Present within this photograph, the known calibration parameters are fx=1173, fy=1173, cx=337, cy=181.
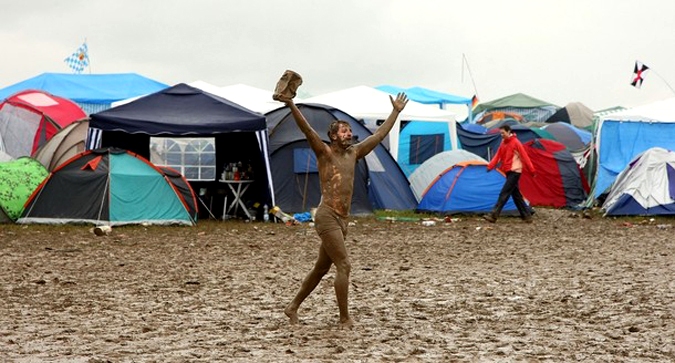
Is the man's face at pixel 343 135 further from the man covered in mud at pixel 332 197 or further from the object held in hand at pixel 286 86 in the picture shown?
the object held in hand at pixel 286 86

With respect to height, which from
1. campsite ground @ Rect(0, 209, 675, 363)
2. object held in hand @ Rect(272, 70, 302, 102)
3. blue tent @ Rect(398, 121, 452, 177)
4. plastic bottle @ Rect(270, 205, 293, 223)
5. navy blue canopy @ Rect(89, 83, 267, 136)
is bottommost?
plastic bottle @ Rect(270, 205, 293, 223)

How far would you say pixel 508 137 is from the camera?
2511 cm

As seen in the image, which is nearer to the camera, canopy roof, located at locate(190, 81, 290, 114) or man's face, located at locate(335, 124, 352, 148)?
man's face, located at locate(335, 124, 352, 148)

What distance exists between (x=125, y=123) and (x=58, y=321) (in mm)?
13401

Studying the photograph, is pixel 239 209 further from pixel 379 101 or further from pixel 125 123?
pixel 379 101

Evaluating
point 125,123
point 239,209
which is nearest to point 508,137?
point 239,209

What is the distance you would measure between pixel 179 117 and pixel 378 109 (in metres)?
10.4

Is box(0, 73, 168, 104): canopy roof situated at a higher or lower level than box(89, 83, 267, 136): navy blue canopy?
higher

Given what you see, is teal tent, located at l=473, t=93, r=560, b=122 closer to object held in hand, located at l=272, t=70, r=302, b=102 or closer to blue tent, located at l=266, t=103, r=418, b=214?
blue tent, located at l=266, t=103, r=418, b=214

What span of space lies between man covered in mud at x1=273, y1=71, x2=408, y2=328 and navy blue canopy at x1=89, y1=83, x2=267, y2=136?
43.7 ft

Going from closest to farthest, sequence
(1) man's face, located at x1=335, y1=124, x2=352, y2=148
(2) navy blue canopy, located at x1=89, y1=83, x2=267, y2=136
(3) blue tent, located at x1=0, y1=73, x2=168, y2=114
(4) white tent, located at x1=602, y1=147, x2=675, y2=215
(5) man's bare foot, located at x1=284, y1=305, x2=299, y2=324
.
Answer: (5) man's bare foot, located at x1=284, y1=305, x2=299, y2=324 → (1) man's face, located at x1=335, y1=124, x2=352, y2=148 → (2) navy blue canopy, located at x1=89, y1=83, x2=267, y2=136 → (4) white tent, located at x1=602, y1=147, x2=675, y2=215 → (3) blue tent, located at x1=0, y1=73, x2=168, y2=114

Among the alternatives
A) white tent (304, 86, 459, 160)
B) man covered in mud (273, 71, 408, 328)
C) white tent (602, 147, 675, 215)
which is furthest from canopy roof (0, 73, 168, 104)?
man covered in mud (273, 71, 408, 328)

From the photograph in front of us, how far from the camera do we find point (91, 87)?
46812 millimetres

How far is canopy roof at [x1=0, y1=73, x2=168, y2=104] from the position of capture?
45000 millimetres
